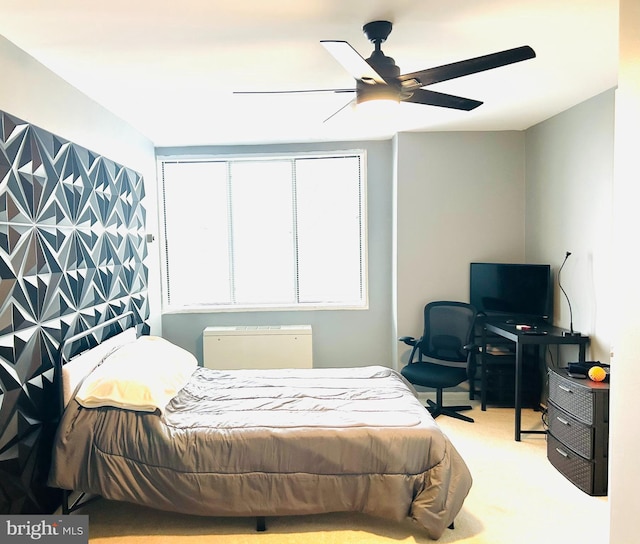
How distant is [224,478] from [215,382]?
3.31ft

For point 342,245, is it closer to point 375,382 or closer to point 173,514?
point 375,382

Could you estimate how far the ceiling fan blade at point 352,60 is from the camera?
1.70 meters

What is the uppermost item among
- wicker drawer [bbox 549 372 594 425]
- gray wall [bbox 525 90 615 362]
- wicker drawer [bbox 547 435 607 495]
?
gray wall [bbox 525 90 615 362]

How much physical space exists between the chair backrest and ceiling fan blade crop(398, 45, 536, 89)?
253cm

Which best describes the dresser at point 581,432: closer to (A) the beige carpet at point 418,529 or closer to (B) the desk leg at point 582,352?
(A) the beige carpet at point 418,529

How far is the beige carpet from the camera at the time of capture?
241cm

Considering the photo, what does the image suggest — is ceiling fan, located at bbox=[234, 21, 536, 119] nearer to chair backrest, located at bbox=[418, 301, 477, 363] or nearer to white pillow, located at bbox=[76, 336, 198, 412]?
white pillow, located at bbox=[76, 336, 198, 412]

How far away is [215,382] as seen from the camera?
3322mm

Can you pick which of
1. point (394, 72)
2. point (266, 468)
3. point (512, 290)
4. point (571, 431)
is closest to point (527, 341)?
point (571, 431)

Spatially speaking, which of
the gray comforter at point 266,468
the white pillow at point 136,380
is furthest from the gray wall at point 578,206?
the white pillow at point 136,380

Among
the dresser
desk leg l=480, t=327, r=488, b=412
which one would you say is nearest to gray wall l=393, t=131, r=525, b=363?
desk leg l=480, t=327, r=488, b=412

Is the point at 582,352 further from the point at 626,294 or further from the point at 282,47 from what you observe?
the point at 282,47

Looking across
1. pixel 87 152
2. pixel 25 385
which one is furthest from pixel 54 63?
pixel 25 385

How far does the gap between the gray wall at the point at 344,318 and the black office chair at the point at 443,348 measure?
0.51 meters
